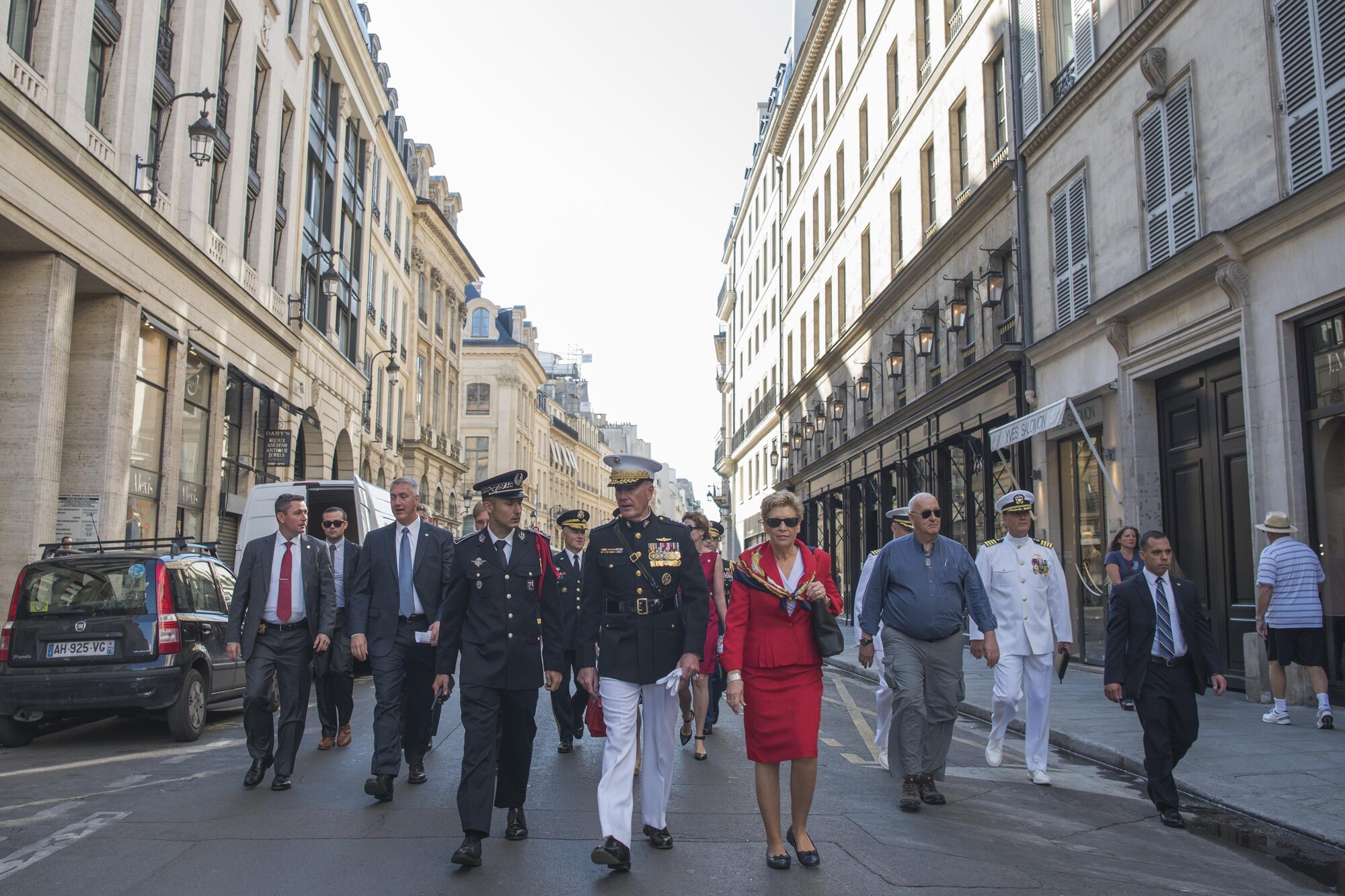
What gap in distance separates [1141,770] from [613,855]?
489 cm

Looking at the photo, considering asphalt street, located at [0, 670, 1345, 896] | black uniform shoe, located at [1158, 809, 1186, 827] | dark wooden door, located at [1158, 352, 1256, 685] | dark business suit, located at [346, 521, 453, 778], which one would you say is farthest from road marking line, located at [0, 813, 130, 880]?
dark wooden door, located at [1158, 352, 1256, 685]

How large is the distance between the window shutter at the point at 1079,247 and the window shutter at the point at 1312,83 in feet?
16.2

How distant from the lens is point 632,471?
5.77m

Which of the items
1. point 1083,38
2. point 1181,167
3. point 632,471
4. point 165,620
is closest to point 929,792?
point 632,471

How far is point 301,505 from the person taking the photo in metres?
7.92

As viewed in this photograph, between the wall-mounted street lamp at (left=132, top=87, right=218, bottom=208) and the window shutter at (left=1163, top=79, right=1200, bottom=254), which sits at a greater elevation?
the wall-mounted street lamp at (left=132, top=87, right=218, bottom=208)

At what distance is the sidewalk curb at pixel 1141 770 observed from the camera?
613 cm

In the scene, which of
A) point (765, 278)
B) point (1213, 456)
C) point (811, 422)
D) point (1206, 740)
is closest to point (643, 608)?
point (1206, 740)

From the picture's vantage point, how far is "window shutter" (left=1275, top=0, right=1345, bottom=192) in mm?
10789

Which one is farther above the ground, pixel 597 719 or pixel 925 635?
pixel 925 635

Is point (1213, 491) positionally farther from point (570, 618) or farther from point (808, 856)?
point (808, 856)

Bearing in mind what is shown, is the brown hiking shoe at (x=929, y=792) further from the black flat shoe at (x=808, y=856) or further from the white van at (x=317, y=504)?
the white van at (x=317, y=504)

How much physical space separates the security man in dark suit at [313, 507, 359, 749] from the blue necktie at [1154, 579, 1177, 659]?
5.56 metres

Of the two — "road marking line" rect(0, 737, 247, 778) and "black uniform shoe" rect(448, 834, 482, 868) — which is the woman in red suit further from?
"road marking line" rect(0, 737, 247, 778)
